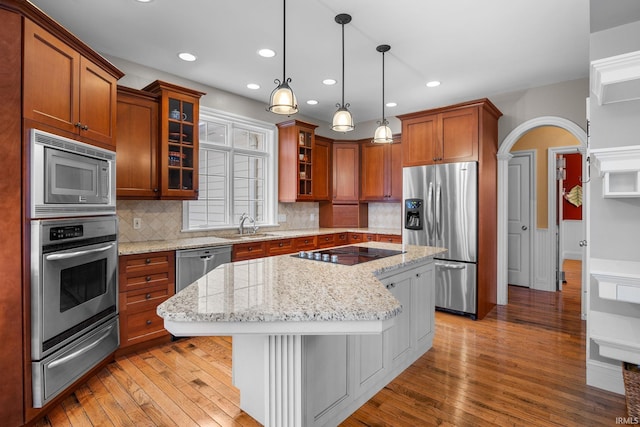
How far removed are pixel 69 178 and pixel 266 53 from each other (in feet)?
6.82

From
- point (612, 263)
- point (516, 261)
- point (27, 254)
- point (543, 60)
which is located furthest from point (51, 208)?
point (516, 261)

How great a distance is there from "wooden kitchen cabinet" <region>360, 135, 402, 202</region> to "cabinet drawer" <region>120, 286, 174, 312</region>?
→ 3.55 m

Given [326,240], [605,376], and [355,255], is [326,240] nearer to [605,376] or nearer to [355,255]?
[355,255]

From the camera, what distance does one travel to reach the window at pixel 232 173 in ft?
13.9

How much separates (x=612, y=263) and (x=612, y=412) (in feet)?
3.09

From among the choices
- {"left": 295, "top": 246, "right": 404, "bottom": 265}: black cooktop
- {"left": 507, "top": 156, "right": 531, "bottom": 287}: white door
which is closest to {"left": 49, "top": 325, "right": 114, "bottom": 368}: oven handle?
{"left": 295, "top": 246, "right": 404, "bottom": 265}: black cooktop

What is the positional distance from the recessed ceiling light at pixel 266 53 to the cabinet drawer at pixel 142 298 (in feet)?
8.07

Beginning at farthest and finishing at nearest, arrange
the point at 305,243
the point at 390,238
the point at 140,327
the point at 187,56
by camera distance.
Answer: the point at 390,238 < the point at 305,243 < the point at 187,56 < the point at 140,327

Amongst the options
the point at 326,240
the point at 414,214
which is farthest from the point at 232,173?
the point at 414,214

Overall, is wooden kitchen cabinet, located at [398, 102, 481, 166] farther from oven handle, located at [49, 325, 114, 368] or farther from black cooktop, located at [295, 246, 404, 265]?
oven handle, located at [49, 325, 114, 368]

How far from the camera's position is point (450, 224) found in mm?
4031

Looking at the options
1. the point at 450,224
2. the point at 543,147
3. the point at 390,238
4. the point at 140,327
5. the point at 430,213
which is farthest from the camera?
the point at 543,147

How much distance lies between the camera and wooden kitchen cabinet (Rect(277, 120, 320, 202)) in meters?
4.95

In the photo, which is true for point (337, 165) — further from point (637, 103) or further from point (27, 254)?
point (27, 254)
